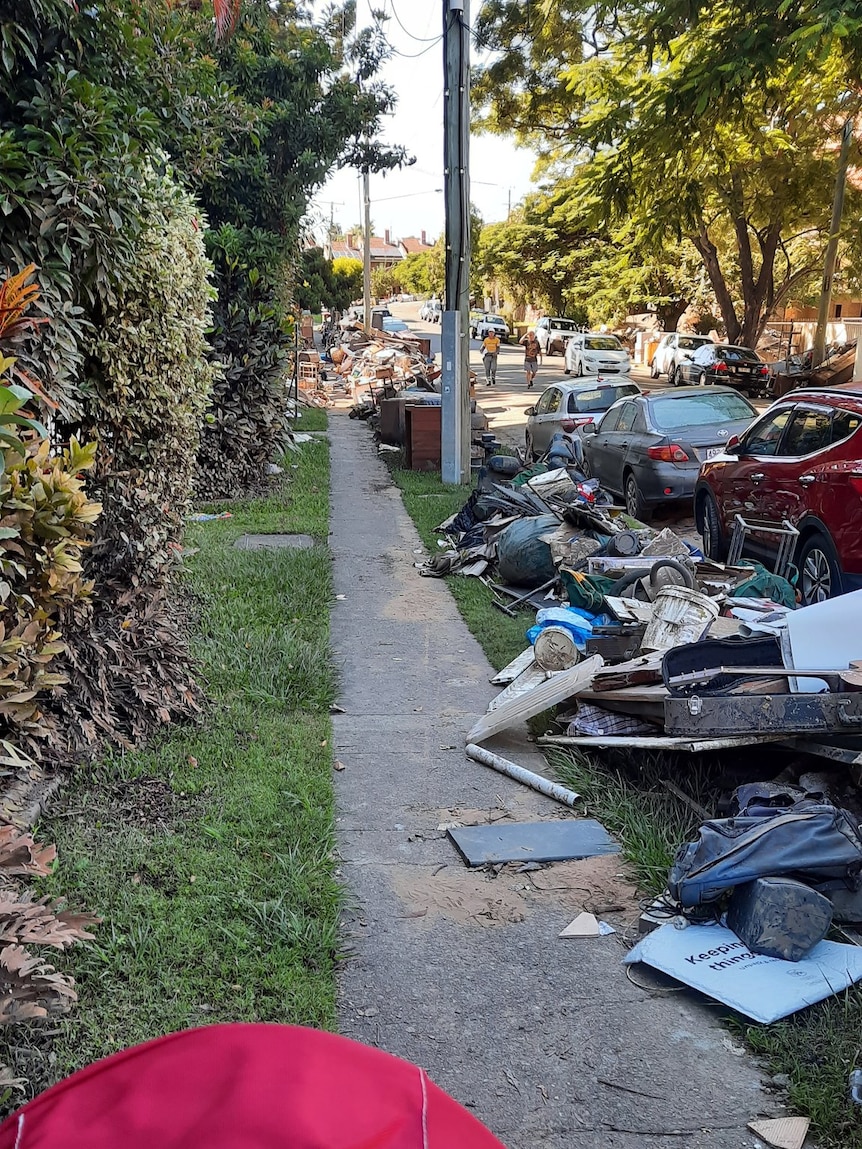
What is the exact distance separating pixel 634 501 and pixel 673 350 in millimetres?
25564

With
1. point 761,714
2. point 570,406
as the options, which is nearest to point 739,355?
point 570,406

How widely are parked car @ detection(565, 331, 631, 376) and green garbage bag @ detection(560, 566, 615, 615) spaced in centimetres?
2711

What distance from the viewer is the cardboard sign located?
11.9 feet

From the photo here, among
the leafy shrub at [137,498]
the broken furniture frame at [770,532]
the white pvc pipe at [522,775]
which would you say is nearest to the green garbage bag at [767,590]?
the broken furniture frame at [770,532]

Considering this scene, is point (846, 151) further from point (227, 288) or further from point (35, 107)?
point (35, 107)

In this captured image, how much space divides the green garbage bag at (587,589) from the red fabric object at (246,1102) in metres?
6.66

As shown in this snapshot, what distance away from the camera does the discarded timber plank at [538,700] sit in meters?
6.12

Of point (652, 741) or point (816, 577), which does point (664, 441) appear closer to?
point (816, 577)

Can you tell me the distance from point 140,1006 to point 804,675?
341cm

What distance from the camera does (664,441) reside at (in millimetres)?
12781

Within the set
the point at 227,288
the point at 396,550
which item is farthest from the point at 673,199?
the point at 396,550

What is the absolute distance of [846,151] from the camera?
24.1 meters

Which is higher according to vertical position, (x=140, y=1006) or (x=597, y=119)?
(x=597, y=119)

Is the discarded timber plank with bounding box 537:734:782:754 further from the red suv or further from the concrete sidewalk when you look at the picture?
the red suv
